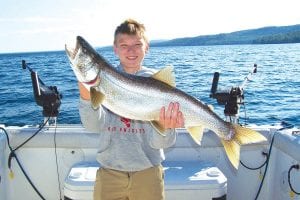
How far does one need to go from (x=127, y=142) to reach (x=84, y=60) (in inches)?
40.3

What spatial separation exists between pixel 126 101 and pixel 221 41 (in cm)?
16971

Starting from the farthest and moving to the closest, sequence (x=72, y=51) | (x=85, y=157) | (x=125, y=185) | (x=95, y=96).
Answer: (x=85, y=157)
(x=125, y=185)
(x=95, y=96)
(x=72, y=51)

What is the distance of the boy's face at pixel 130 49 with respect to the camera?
3758 millimetres

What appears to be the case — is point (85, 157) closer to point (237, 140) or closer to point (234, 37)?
point (237, 140)

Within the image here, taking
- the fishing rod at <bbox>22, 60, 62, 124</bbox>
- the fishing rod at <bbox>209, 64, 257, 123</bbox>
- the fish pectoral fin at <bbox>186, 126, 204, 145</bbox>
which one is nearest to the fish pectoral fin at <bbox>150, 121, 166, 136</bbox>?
the fish pectoral fin at <bbox>186, 126, 204, 145</bbox>

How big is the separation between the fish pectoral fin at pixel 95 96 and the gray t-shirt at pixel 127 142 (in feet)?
1.51

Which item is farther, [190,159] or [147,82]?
[190,159]

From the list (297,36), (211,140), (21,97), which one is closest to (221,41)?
(297,36)

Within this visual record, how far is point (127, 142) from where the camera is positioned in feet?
12.4

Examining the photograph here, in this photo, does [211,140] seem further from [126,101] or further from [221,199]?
[126,101]

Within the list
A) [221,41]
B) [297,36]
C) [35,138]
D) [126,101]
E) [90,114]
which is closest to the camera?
[126,101]

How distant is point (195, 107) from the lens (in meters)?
3.40

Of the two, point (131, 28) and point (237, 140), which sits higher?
point (131, 28)

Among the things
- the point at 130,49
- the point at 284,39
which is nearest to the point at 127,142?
the point at 130,49
